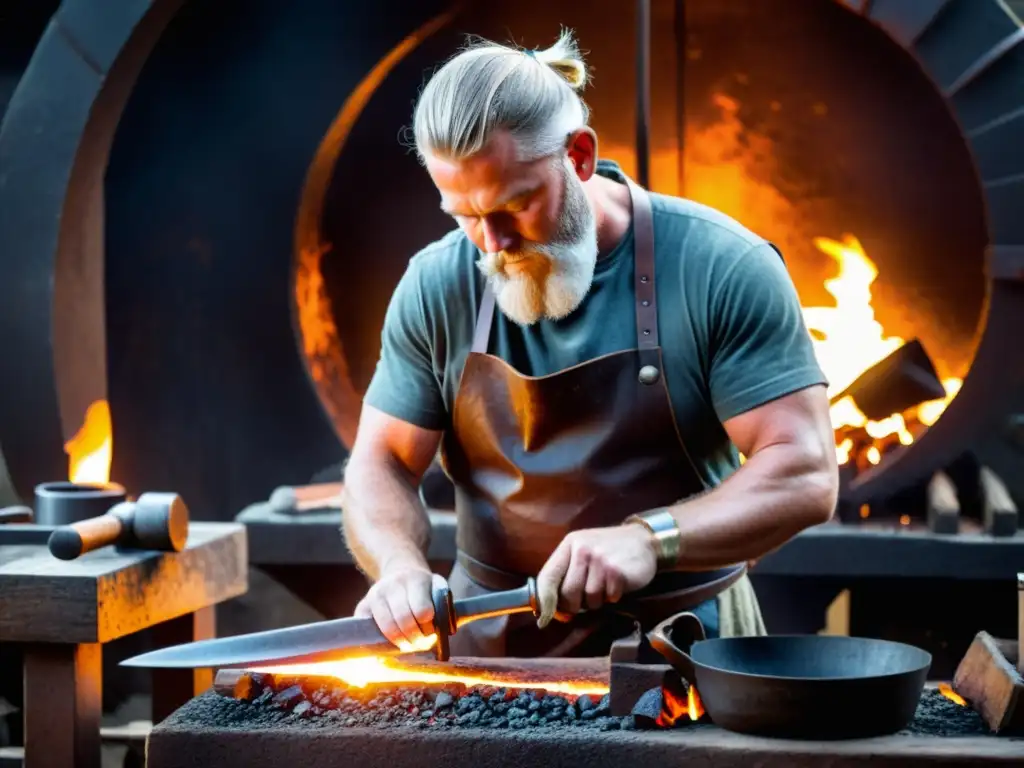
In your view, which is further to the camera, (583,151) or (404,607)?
(583,151)

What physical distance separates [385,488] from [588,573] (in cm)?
66

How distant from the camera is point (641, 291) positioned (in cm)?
284

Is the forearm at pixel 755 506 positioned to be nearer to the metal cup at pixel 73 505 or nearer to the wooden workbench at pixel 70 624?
the wooden workbench at pixel 70 624

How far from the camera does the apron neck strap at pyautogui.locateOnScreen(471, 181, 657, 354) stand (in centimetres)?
282

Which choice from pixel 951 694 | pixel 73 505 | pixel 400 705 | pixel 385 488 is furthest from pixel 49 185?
pixel 951 694

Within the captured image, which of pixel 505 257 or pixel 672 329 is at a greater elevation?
pixel 505 257

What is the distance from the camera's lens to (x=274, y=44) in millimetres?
4848

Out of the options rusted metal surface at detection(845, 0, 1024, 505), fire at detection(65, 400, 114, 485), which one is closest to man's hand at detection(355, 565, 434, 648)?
fire at detection(65, 400, 114, 485)

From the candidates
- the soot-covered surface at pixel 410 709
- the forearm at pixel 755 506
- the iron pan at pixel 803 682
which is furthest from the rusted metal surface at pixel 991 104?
the soot-covered surface at pixel 410 709

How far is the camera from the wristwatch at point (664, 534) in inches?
103

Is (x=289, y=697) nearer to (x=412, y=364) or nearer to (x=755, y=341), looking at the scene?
(x=412, y=364)

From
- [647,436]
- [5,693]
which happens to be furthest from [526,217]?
[5,693]

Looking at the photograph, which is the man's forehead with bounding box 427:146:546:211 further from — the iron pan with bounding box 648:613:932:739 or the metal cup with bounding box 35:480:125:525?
the metal cup with bounding box 35:480:125:525

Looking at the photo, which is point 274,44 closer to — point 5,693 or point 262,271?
point 262,271
